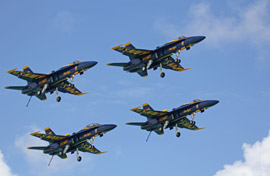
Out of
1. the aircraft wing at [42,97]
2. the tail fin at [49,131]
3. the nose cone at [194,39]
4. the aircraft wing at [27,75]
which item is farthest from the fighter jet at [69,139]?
the nose cone at [194,39]

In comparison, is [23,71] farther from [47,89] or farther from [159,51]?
[159,51]

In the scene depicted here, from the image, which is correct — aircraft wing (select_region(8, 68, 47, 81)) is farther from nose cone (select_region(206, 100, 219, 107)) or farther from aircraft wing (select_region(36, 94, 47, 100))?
nose cone (select_region(206, 100, 219, 107))

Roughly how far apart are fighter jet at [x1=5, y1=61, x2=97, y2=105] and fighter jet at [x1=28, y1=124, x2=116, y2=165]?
6662mm

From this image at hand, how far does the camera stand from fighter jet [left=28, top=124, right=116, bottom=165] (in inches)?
4916

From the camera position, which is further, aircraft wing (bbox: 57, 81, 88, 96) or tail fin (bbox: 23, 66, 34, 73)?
aircraft wing (bbox: 57, 81, 88, 96)

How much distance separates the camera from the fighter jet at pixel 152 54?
122375 mm

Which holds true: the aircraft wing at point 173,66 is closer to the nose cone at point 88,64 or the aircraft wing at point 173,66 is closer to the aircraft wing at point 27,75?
the nose cone at point 88,64

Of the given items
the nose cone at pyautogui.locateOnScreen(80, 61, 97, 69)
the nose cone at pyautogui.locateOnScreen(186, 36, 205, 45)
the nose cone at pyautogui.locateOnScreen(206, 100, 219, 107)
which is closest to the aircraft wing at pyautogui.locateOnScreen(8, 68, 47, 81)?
the nose cone at pyautogui.locateOnScreen(80, 61, 97, 69)

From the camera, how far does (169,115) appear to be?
126m

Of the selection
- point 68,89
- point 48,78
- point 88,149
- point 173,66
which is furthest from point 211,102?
point 48,78

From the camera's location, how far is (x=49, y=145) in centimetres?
12750

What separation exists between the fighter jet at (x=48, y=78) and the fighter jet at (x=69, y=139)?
6.66 meters

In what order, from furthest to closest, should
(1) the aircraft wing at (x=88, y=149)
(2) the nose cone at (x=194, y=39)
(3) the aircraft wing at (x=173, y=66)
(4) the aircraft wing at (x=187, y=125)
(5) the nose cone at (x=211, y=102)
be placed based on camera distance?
(4) the aircraft wing at (x=187, y=125)
(1) the aircraft wing at (x=88, y=149)
(3) the aircraft wing at (x=173, y=66)
(5) the nose cone at (x=211, y=102)
(2) the nose cone at (x=194, y=39)

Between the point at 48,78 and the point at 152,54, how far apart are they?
1825 cm
